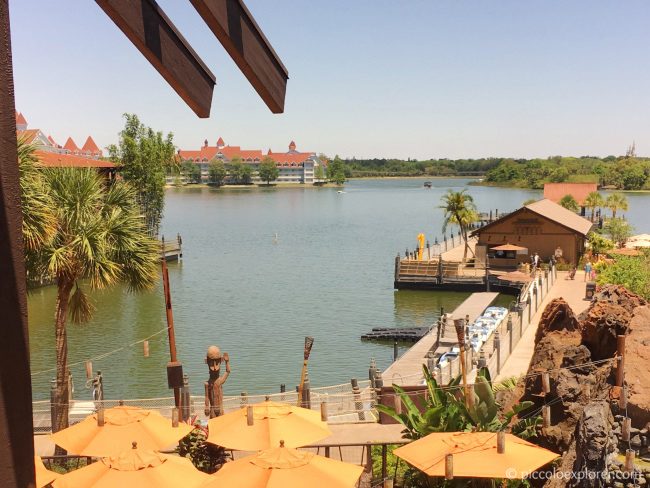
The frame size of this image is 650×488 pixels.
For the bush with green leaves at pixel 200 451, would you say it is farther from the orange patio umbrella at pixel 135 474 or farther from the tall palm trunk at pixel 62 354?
the tall palm trunk at pixel 62 354

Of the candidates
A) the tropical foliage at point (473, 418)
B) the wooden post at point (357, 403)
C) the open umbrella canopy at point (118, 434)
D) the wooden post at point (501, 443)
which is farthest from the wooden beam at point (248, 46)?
the wooden post at point (357, 403)

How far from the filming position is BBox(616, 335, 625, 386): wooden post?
11.4 meters

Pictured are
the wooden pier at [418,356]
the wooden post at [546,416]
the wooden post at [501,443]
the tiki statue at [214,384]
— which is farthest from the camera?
the wooden pier at [418,356]

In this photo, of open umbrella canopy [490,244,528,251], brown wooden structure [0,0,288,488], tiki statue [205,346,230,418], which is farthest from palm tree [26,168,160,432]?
open umbrella canopy [490,244,528,251]

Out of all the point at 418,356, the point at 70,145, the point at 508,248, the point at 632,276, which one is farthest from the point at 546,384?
the point at 70,145

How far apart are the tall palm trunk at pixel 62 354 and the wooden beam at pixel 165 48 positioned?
13.3 metres

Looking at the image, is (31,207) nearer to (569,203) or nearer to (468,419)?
(468,419)

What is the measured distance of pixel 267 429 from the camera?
35.3 ft

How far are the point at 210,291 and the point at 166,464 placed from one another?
3696cm

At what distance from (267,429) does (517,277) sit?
1395 inches

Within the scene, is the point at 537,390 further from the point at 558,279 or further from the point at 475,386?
the point at 558,279

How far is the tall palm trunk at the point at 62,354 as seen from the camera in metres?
14.6

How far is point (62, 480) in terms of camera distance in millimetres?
8859

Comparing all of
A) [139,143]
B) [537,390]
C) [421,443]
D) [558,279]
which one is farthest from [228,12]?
[139,143]
